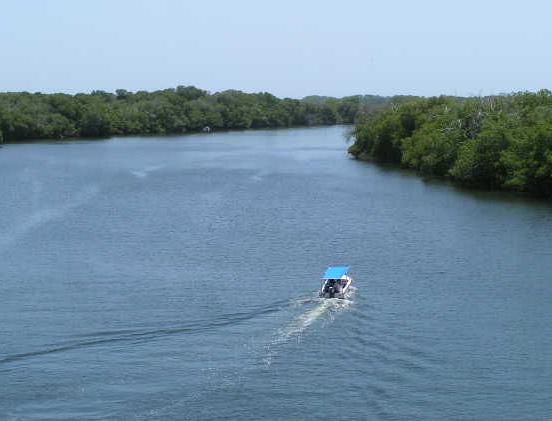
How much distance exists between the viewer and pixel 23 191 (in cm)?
6969

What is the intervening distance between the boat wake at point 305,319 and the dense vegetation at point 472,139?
3380 centimetres

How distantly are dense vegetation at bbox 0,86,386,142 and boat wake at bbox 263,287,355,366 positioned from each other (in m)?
85.5

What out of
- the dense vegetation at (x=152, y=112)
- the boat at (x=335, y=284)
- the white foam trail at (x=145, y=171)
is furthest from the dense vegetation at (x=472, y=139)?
the boat at (x=335, y=284)

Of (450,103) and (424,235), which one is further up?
(450,103)

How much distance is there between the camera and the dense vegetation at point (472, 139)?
67.1m

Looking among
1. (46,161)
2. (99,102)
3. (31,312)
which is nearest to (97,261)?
(31,312)

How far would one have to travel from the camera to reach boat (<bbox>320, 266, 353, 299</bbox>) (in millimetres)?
36312

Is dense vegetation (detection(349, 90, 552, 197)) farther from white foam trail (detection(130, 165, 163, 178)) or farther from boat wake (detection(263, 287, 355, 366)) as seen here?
boat wake (detection(263, 287, 355, 366))

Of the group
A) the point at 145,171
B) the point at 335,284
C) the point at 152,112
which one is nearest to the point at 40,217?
the point at 335,284

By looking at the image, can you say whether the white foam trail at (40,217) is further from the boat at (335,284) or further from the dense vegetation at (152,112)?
the dense vegetation at (152,112)

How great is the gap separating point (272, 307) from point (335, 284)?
2.99 meters

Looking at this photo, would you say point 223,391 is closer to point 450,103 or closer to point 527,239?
point 527,239

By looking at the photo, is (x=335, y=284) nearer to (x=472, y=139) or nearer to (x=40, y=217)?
(x=40, y=217)

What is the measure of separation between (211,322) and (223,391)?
6778mm
